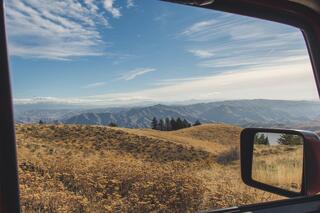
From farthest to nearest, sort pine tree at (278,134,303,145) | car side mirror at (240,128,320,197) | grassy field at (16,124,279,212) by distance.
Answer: grassy field at (16,124,279,212)
pine tree at (278,134,303,145)
car side mirror at (240,128,320,197)

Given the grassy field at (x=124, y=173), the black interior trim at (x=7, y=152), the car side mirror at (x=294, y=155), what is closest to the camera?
the black interior trim at (x=7, y=152)

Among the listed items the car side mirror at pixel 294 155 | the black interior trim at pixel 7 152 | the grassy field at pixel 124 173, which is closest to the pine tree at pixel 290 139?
the car side mirror at pixel 294 155

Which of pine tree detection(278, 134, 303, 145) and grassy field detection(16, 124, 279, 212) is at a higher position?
pine tree detection(278, 134, 303, 145)

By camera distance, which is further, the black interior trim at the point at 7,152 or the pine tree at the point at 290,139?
the pine tree at the point at 290,139

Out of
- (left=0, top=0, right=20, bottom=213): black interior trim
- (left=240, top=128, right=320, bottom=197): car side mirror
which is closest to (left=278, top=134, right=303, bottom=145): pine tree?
(left=240, top=128, right=320, bottom=197): car side mirror

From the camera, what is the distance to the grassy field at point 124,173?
639 cm

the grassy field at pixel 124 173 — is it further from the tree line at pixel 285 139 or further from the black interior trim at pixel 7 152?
the tree line at pixel 285 139

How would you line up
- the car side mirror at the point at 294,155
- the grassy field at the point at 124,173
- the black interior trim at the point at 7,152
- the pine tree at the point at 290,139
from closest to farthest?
the black interior trim at the point at 7,152 < the car side mirror at the point at 294,155 < the pine tree at the point at 290,139 < the grassy field at the point at 124,173

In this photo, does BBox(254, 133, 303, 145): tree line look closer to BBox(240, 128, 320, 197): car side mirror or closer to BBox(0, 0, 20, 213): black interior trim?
BBox(240, 128, 320, 197): car side mirror

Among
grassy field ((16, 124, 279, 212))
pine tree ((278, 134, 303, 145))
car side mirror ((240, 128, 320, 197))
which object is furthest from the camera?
grassy field ((16, 124, 279, 212))

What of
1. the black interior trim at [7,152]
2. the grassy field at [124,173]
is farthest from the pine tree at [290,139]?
the black interior trim at [7,152]

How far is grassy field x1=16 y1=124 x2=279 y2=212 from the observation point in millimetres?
6387

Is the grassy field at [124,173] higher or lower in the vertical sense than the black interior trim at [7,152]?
lower

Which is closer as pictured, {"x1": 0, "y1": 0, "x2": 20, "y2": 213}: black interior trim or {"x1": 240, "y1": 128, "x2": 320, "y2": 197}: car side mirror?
{"x1": 0, "y1": 0, "x2": 20, "y2": 213}: black interior trim
